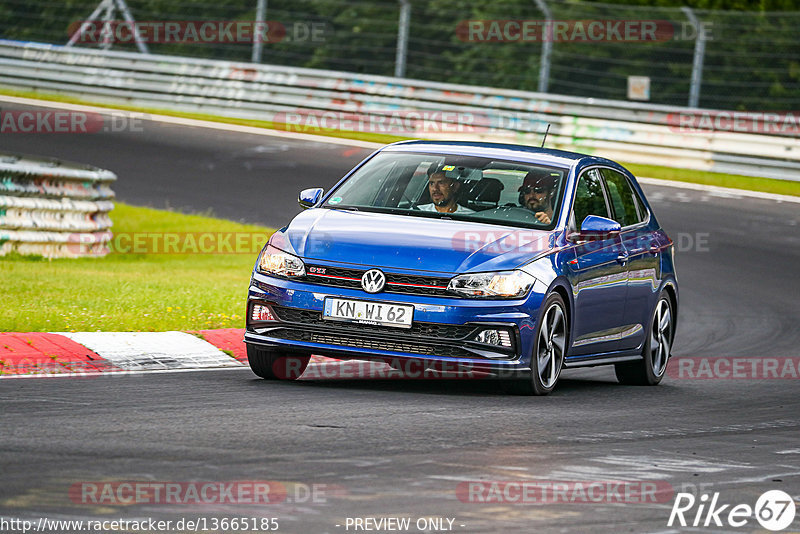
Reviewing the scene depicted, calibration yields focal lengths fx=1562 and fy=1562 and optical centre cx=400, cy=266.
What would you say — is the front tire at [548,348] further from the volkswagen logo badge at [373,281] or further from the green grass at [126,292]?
the green grass at [126,292]

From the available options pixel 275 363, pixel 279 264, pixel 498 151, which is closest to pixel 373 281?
pixel 279 264

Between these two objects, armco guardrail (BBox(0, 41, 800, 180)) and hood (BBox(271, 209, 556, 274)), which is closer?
hood (BBox(271, 209, 556, 274))

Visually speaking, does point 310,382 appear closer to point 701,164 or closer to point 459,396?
point 459,396

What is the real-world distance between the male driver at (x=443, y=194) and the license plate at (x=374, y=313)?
124 centimetres

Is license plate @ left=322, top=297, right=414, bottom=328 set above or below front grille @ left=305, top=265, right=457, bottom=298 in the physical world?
below

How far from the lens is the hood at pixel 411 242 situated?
30.9 feet

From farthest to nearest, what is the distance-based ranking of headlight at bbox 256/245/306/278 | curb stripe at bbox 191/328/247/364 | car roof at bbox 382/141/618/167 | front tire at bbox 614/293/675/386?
front tire at bbox 614/293/675/386 → curb stripe at bbox 191/328/247/364 → car roof at bbox 382/141/618/167 → headlight at bbox 256/245/306/278

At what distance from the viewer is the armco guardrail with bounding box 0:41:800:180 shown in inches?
1019

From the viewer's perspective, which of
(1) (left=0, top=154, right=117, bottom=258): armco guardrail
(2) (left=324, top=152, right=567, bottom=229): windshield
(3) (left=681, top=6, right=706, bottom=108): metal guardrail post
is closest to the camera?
(2) (left=324, top=152, right=567, bottom=229): windshield

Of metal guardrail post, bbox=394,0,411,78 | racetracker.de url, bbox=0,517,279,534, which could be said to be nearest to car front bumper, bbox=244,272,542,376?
racetracker.de url, bbox=0,517,279,534

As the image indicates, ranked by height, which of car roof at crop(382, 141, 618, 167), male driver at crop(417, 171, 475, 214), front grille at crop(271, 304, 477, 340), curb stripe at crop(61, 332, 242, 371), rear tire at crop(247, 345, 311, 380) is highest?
car roof at crop(382, 141, 618, 167)

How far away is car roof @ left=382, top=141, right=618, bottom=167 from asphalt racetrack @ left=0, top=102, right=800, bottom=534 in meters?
1.60

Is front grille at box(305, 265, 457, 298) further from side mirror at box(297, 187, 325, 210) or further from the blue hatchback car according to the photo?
side mirror at box(297, 187, 325, 210)

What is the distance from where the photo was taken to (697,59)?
85.6 ft
